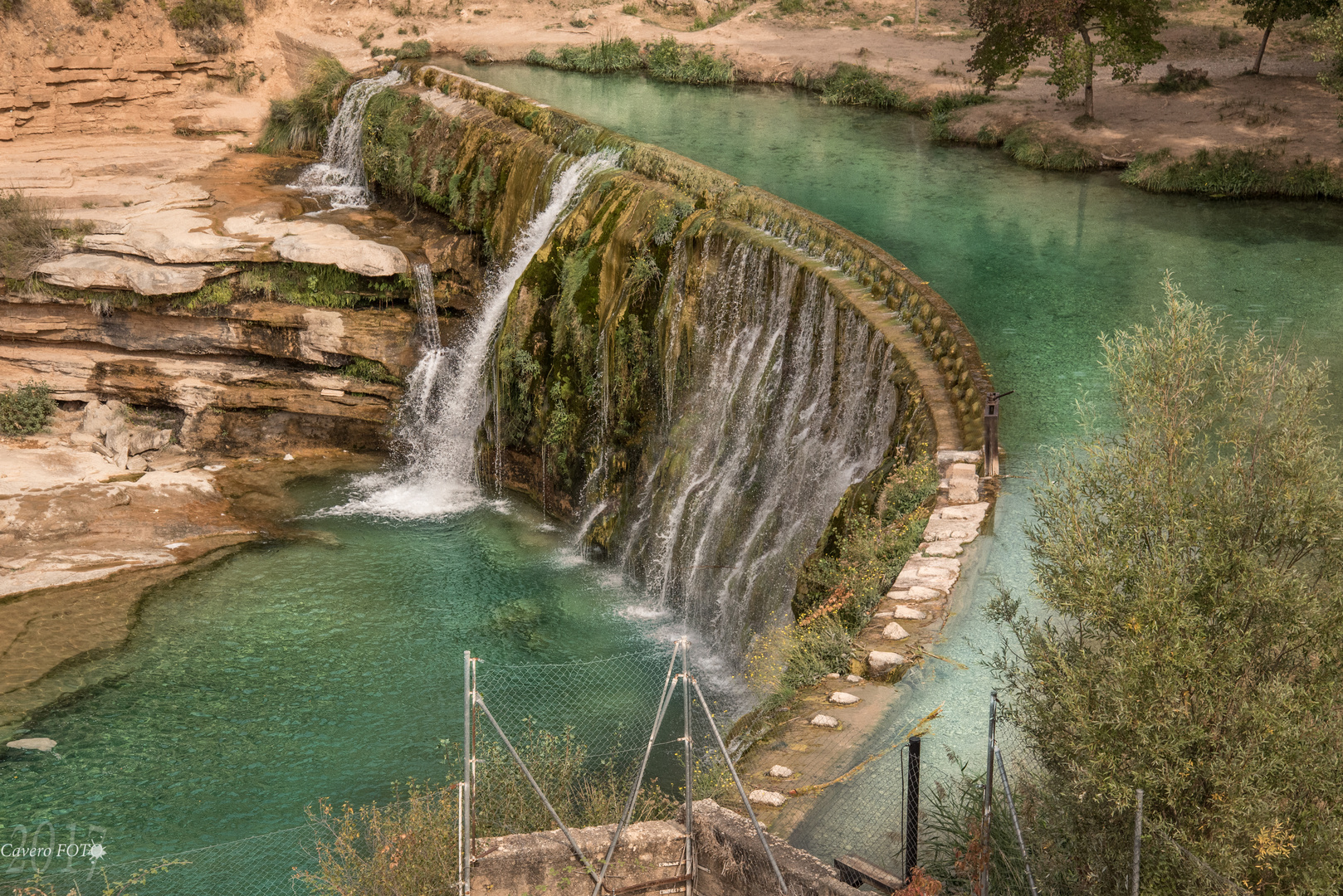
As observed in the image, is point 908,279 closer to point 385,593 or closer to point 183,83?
point 385,593

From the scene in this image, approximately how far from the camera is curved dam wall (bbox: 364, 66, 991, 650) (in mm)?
13547

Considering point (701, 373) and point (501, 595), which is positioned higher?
point (701, 373)

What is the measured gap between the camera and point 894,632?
10.1 m

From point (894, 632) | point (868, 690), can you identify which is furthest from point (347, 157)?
point (868, 690)

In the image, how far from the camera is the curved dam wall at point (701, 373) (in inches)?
533

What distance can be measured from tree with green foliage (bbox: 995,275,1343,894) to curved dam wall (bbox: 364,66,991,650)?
551 cm

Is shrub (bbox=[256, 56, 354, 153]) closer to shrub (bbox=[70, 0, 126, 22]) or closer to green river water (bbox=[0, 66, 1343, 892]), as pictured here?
shrub (bbox=[70, 0, 126, 22])

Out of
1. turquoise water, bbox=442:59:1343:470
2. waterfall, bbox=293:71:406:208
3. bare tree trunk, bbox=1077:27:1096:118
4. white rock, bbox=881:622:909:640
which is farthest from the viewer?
waterfall, bbox=293:71:406:208

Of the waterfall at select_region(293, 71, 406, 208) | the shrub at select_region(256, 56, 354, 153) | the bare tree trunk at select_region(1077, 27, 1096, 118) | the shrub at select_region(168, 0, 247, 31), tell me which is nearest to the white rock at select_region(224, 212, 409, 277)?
the waterfall at select_region(293, 71, 406, 208)

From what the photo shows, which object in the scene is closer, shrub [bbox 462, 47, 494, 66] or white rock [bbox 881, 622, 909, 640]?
white rock [bbox 881, 622, 909, 640]

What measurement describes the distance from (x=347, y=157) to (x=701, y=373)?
495 inches

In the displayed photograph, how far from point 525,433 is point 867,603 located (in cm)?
872

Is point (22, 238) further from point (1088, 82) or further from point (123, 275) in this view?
point (1088, 82)

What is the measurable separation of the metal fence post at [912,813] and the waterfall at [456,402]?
12.0 meters
